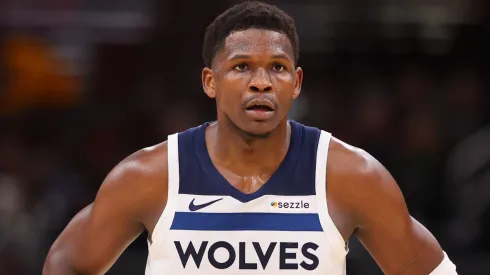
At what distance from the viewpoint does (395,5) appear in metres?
6.86

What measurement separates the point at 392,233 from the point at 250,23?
2.97 ft

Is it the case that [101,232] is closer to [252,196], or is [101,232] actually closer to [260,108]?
[252,196]

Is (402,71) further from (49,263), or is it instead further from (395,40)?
(49,263)

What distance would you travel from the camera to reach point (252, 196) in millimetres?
3328

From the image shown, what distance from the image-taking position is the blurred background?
6551mm

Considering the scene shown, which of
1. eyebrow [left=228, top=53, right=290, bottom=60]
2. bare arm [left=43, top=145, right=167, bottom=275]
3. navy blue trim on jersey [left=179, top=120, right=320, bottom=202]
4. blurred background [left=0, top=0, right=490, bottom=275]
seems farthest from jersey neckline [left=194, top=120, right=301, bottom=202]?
blurred background [left=0, top=0, right=490, bottom=275]

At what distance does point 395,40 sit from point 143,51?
1.86m

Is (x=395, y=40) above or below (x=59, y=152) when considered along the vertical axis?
above

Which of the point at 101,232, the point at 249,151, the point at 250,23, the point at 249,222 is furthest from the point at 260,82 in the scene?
the point at 101,232

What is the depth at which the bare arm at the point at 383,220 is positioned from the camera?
3311mm

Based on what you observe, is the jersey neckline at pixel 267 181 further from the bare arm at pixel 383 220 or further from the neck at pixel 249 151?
the bare arm at pixel 383 220

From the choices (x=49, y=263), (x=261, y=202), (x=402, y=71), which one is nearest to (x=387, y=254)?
(x=261, y=202)

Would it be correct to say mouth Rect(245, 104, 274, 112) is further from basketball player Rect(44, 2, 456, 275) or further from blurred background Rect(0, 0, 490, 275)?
blurred background Rect(0, 0, 490, 275)

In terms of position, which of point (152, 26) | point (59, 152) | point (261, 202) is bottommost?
point (59, 152)
